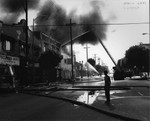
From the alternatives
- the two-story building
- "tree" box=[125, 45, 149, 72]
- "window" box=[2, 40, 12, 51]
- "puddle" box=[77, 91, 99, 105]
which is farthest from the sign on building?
"tree" box=[125, 45, 149, 72]

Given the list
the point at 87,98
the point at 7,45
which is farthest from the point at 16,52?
the point at 87,98

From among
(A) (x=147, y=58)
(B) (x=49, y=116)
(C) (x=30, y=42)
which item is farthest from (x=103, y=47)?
(B) (x=49, y=116)

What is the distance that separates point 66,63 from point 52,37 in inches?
428

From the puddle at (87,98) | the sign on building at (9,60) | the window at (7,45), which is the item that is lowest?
the puddle at (87,98)

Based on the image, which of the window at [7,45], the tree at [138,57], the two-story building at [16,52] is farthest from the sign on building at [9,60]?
the tree at [138,57]

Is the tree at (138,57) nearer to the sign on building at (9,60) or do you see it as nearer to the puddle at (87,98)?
the sign on building at (9,60)

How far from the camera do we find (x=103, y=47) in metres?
73.9

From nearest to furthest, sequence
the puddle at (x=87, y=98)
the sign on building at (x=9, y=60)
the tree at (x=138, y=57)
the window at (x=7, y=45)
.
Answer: the puddle at (x=87, y=98) → the sign on building at (x=9, y=60) → the window at (x=7, y=45) → the tree at (x=138, y=57)

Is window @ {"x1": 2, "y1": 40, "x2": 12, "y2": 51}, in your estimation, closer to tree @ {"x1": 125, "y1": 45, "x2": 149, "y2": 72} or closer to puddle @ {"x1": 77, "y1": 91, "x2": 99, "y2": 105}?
puddle @ {"x1": 77, "y1": 91, "x2": 99, "y2": 105}

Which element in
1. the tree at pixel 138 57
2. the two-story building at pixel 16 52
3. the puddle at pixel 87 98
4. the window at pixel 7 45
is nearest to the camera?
the puddle at pixel 87 98

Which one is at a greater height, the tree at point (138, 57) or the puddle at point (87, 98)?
the tree at point (138, 57)

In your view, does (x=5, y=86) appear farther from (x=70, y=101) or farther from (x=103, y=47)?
(x=103, y=47)

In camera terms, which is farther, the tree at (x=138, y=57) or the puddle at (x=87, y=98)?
the tree at (x=138, y=57)

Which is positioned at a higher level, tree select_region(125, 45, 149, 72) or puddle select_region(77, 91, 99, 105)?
tree select_region(125, 45, 149, 72)
